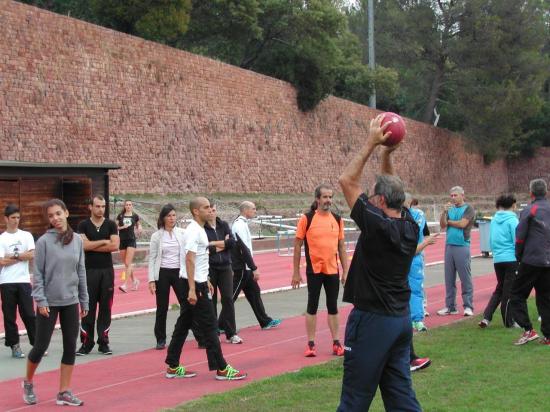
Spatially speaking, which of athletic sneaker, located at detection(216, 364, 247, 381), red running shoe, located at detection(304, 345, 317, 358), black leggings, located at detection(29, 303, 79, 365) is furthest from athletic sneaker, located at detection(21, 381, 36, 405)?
red running shoe, located at detection(304, 345, 317, 358)

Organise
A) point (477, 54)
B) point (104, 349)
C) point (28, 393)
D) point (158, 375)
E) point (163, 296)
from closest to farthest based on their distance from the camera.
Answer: point (28, 393)
point (158, 375)
point (104, 349)
point (163, 296)
point (477, 54)

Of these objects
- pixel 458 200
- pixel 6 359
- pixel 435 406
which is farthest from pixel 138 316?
pixel 435 406

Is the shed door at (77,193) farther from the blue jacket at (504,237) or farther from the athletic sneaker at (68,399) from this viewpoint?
the athletic sneaker at (68,399)

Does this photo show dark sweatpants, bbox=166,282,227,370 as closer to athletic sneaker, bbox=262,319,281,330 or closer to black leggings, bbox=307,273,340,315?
black leggings, bbox=307,273,340,315

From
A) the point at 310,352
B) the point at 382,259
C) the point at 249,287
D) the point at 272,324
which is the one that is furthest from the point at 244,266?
the point at 382,259

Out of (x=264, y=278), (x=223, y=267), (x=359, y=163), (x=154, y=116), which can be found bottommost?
(x=264, y=278)

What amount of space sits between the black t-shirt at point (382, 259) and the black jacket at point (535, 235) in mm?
5160

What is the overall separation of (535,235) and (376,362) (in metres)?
5.61

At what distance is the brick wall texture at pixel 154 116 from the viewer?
2955cm

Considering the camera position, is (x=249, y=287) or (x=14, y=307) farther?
(x=249, y=287)

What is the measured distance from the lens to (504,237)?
498 inches

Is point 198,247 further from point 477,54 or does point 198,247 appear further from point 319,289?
point 477,54

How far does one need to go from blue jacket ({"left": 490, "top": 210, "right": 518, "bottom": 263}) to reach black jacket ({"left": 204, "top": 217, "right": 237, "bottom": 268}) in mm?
3450

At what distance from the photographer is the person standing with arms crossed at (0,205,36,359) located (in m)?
11.0
